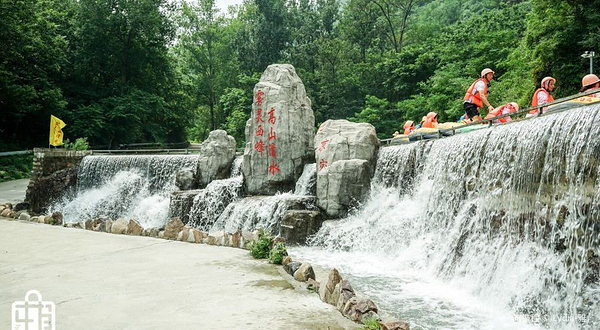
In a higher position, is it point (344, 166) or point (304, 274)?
point (344, 166)

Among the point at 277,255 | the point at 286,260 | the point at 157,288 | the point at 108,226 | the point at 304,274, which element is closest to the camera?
the point at 157,288

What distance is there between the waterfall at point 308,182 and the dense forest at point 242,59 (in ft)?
23.4

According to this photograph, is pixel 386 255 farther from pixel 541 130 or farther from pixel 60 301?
pixel 60 301

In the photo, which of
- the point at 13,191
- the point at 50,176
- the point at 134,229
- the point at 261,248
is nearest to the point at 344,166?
the point at 134,229

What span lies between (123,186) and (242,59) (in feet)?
57.9

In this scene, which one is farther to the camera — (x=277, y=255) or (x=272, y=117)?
(x=272, y=117)

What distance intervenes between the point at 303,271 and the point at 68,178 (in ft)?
56.4

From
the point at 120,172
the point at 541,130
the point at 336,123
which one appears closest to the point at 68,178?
the point at 120,172

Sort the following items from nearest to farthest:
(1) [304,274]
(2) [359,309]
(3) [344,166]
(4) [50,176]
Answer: (2) [359,309] < (1) [304,274] < (3) [344,166] < (4) [50,176]

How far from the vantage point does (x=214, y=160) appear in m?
15.3

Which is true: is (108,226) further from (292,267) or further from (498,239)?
(498,239)

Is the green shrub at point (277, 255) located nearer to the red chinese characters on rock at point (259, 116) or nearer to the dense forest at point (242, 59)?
the red chinese characters on rock at point (259, 116)

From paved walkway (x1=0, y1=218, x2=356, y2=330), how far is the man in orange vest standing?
587 cm

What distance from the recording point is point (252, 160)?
13.7m
